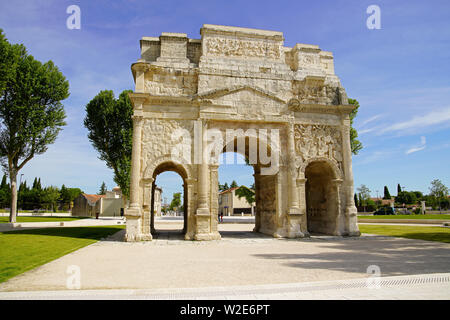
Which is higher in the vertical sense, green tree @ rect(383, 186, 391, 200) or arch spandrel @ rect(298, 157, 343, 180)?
arch spandrel @ rect(298, 157, 343, 180)

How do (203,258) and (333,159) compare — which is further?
(333,159)

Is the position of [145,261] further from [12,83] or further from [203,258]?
[12,83]

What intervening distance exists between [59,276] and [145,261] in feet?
8.50

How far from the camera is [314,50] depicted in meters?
17.4

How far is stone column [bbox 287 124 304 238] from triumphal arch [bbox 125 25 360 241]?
55mm

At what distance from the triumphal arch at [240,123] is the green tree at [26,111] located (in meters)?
12.5

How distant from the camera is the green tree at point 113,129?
2978 centimetres

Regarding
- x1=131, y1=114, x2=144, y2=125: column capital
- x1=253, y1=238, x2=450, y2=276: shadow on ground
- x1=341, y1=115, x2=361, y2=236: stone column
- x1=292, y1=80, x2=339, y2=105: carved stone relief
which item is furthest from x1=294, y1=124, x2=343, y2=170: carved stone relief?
x1=131, y1=114, x2=144, y2=125: column capital

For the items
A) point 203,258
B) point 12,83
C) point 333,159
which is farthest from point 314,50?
point 12,83

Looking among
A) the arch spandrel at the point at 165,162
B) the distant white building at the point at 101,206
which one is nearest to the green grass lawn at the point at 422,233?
the arch spandrel at the point at 165,162

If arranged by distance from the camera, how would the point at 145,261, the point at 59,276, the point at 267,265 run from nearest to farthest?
the point at 59,276 < the point at 267,265 < the point at 145,261

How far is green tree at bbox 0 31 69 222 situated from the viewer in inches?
870

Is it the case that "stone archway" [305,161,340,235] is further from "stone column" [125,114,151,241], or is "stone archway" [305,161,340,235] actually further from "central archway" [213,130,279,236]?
"stone column" [125,114,151,241]

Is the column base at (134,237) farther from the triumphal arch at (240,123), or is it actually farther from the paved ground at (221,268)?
the paved ground at (221,268)
